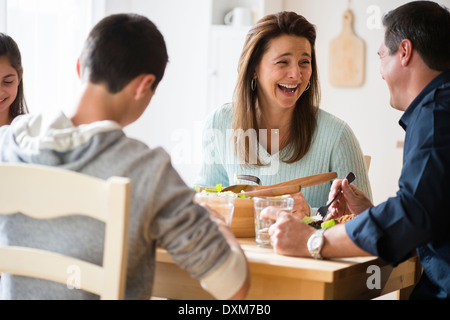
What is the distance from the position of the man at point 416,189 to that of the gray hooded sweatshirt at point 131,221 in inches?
12.4

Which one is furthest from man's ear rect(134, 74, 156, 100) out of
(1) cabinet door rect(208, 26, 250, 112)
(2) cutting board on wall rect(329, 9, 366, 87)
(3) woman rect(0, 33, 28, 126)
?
(2) cutting board on wall rect(329, 9, 366, 87)

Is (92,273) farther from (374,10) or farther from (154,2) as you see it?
(154,2)

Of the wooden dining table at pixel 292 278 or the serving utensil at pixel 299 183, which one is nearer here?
the wooden dining table at pixel 292 278

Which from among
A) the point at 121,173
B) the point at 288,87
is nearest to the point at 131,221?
the point at 121,173

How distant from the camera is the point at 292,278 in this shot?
126 cm

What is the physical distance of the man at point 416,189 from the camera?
133 centimetres

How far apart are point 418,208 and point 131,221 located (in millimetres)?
628

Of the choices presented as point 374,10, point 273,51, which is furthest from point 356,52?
point 273,51

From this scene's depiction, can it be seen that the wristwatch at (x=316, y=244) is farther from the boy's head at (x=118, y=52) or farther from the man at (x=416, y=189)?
the boy's head at (x=118, y=52)

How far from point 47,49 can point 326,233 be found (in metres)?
2.77

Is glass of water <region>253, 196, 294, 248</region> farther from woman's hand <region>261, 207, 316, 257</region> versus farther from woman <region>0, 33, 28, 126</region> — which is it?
woman <region>0, 33, 28, 126</region>

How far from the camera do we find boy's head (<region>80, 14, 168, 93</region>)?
1.23 m

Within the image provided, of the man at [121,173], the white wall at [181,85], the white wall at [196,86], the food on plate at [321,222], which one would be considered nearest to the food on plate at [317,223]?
the food on plate at [321,222]

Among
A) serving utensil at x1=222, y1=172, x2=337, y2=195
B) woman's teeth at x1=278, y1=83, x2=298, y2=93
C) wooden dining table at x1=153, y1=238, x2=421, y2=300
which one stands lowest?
wooden dining table at x1=153, y1=238, x2=421, y2=300
